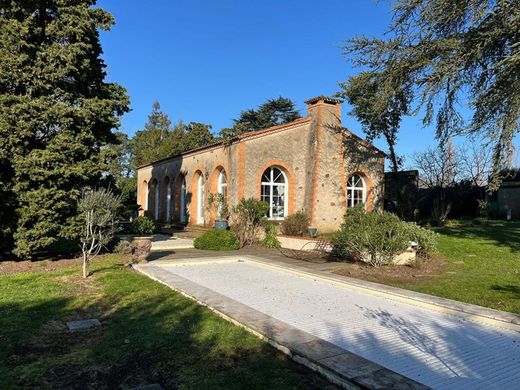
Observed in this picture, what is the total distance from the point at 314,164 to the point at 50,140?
470 inches

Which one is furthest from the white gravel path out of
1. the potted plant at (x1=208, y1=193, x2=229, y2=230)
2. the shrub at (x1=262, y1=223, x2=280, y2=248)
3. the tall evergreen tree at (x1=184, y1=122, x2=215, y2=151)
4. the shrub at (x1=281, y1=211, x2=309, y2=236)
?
the tall evergreen tree at (x1=184, y1=122, x2=215, y2=151)

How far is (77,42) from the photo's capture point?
12141 millimetres

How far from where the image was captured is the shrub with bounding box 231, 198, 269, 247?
53.9ft

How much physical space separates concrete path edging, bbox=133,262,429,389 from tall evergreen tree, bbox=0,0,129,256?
20.6 ft

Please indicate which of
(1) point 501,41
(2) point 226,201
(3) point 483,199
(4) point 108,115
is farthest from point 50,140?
(3) point 483,199

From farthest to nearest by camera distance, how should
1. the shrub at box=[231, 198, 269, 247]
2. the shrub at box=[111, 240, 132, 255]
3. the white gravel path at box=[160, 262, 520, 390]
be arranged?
the shrub at box=[231, 198, 269, 247] < the shrub at box=[111, 240, 132, 255] < the white gravel path at box=[160, 262, 520, 390]

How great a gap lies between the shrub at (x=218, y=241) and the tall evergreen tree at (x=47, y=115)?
14.3 feet

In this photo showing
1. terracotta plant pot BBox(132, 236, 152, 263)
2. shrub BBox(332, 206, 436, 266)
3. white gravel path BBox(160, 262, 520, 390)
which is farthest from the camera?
terracotta plant pot BBox(132, 236, 152, 263)

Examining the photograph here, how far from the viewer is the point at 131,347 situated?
15.8 ft

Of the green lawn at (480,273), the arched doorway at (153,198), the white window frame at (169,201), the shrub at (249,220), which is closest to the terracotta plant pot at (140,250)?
the shrub at (249,220)

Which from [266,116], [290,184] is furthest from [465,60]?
[266,116]

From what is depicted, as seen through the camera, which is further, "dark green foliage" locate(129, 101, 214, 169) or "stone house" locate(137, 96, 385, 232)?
"dark green foliage" locate(129, 101, 214, 169)

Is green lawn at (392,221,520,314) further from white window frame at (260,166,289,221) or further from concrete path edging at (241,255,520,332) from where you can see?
white window frame at (260,166,289,221)

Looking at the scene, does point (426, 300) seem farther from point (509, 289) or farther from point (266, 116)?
point (266, 116)
